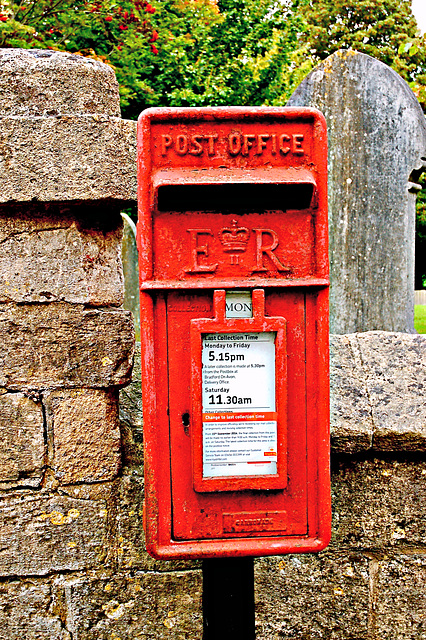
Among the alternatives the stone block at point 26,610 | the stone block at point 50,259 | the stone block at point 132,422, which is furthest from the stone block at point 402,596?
the stone block at point 50,259

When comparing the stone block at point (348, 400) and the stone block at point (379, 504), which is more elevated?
the stone block at point (348, 400)

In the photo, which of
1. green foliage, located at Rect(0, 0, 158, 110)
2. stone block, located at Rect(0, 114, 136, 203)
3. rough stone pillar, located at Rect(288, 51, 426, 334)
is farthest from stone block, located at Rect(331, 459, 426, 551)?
green foliage, located at Rect(0, 0, 158, 110)

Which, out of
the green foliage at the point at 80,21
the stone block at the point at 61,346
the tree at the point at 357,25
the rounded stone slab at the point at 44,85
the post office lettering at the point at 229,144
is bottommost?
the stone block at the point at 61,346

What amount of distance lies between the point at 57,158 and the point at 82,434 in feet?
2.96

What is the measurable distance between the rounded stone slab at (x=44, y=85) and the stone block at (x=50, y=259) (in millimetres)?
319

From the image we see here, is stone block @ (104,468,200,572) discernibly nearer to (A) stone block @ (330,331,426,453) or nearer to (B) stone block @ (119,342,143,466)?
(B) stone block @ (119,342,143,466)

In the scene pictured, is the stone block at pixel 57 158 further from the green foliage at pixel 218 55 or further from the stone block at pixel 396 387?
the green foliage at pixel 218 55

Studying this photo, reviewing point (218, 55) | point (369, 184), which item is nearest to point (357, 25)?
point (218, 55)

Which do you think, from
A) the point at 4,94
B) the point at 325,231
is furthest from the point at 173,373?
the point at 4,94

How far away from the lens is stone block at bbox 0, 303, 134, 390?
5.67ft

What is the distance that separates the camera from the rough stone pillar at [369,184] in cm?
271

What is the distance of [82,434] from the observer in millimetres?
1763

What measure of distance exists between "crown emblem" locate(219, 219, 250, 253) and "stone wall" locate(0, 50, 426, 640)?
0.51 meters

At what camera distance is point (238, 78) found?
870cm
